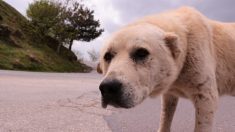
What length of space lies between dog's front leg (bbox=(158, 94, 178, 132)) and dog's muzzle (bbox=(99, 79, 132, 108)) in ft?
6.75

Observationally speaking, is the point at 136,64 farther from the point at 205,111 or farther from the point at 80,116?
the point at 80,116

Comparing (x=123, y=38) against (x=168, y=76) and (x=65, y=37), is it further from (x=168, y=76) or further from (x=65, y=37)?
(x=65, y=37)


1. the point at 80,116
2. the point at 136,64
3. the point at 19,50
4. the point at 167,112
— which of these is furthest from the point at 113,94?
the point at 19,50

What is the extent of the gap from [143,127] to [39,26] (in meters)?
43.4

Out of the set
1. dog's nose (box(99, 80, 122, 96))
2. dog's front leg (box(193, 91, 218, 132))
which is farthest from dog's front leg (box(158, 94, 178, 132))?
dog's nose (box(99, 80, 122, 96))

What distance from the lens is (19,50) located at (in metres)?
37.5

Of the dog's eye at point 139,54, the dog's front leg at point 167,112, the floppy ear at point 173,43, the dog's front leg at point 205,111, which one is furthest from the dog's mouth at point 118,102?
the dog's front leg at point 167,112

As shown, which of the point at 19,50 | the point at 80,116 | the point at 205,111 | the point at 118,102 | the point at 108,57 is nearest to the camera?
the point at 118,102

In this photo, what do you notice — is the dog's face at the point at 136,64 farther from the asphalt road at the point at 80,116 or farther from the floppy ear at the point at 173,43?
the asphalt road at the point at 80,116

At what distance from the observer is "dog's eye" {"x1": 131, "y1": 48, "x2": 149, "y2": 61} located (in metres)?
4.29

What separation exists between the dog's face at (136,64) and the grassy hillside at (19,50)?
2763 centimetres

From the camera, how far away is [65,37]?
51.9 meters

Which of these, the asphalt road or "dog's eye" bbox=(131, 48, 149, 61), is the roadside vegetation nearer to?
the asphalt road

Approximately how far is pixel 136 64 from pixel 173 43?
571 millimetres
